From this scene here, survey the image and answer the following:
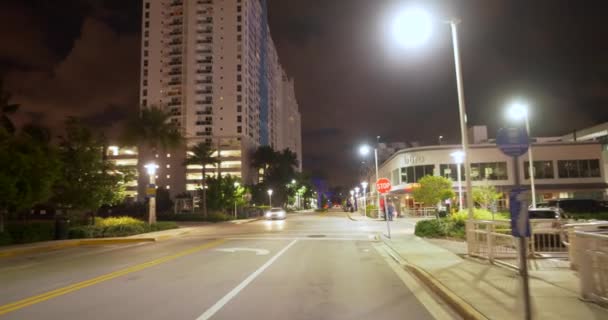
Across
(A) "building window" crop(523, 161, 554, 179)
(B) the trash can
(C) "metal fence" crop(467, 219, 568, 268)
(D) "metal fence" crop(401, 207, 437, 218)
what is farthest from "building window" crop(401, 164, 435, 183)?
(C) "metal fence" crop(467, 219, 568, 268)

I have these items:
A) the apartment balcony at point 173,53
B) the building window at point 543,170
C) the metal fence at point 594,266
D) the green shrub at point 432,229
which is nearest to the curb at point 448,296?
the metal fence at point 594,266

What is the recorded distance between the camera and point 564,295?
7.77m

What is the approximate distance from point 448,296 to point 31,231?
22.7 m

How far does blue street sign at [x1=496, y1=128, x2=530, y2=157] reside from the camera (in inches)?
260

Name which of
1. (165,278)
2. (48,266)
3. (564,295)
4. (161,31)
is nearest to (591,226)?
(564,295)

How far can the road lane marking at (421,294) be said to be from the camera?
24.0 ft

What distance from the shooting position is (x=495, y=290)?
27.2ft

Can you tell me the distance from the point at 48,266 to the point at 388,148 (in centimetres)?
13311

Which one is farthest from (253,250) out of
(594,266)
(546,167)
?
(546,167)

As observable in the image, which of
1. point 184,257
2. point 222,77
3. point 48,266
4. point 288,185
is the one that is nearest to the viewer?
point 48,266

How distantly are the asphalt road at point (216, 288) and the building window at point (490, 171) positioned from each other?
53135 millimetres

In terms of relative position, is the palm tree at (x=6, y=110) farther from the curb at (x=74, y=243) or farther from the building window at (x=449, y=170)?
the building window at (x=449, y=170)

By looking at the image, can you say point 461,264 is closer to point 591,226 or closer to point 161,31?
point 591,226

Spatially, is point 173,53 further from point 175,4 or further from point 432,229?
point 432,229
